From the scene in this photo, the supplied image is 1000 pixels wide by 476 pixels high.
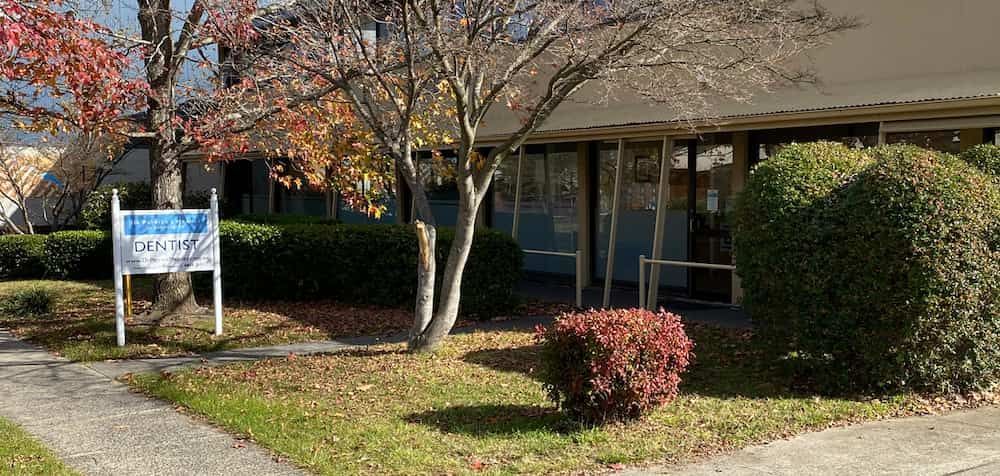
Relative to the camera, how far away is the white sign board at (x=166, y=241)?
10.8 meters

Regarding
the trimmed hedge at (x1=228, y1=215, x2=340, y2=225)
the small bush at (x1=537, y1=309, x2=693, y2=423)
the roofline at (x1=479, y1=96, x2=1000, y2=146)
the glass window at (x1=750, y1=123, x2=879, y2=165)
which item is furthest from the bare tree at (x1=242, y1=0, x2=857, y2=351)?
the trimmed hedge at (x1=228, y1=215, x2=340, y2=225)

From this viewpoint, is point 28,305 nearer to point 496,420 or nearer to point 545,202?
point 545,202

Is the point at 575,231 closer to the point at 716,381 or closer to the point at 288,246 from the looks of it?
the point at 288,246

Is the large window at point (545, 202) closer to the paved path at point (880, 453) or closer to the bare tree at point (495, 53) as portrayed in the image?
the bare tree at point (495, 53)

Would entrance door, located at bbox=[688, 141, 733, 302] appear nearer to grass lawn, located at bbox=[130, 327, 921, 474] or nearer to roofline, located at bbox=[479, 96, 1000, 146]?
roofline, located at bbox=[479, 96, 1000, 146]

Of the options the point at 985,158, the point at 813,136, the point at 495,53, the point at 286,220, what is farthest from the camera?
the point at 286,220

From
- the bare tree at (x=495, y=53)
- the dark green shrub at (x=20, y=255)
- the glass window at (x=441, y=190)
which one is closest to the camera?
the bare tree at (x=495, y=53)

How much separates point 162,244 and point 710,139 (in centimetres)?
744

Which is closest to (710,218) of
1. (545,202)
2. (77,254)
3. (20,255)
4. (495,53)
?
(545,202)

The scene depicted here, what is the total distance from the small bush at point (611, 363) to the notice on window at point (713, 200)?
21.6 ft

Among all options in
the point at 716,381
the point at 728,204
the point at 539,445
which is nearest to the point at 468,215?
the point at 716,381

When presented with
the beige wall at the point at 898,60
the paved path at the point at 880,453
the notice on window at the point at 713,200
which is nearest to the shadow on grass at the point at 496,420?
the paved path at the point at 880,453

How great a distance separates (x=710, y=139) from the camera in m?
13.2

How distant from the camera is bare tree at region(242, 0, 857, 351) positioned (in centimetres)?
912
